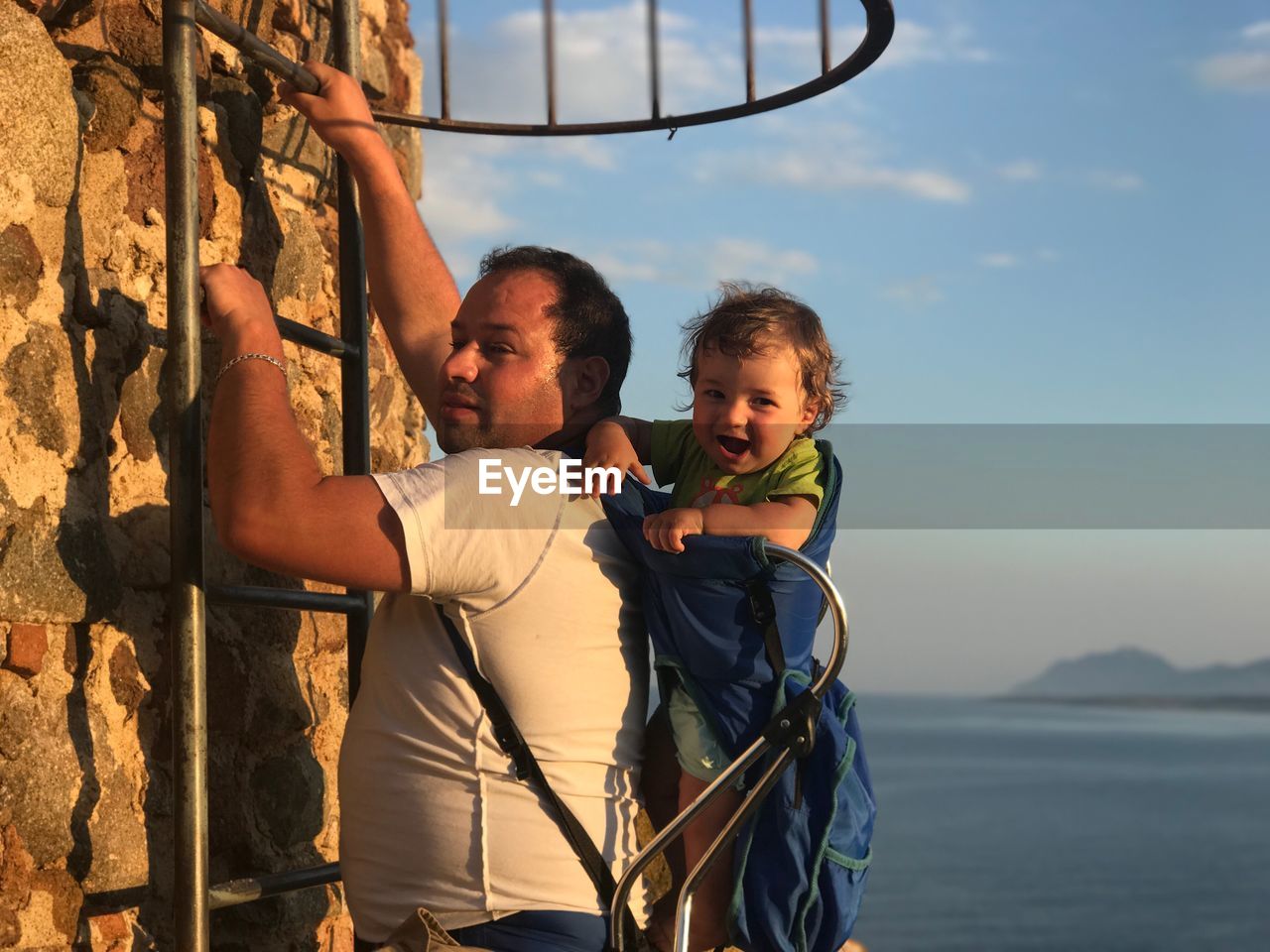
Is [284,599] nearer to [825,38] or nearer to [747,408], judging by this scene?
[747,408]

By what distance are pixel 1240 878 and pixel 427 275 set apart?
26.8 metres

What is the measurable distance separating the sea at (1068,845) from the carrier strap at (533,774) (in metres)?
17.3

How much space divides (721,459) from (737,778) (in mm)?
684

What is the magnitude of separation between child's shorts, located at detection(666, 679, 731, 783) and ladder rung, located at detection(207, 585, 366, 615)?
2.24 feet

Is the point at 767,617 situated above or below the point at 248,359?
below

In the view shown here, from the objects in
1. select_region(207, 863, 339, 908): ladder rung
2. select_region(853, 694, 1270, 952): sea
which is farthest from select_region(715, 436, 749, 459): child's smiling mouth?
select_region(853, 694, 1270, 952): sea

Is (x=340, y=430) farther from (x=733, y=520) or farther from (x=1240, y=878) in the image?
(x=1240, y=878)

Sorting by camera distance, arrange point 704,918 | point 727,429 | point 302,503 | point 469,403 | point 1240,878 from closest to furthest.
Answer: point 302,503 → point 704,918 → point 469,403 → point 727,429 → point 1240,878

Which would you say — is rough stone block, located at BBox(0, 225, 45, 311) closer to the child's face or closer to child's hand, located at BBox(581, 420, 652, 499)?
child's hand, located at BBox(581, 420, 652, 499)

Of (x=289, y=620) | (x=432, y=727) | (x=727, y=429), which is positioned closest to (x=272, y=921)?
(x=289, y=620)

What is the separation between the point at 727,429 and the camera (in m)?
2.59

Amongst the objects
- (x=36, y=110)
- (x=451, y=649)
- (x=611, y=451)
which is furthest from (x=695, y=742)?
(x=36, y=110)

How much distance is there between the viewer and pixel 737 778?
2072 mm

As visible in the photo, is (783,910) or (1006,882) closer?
(783,910)
